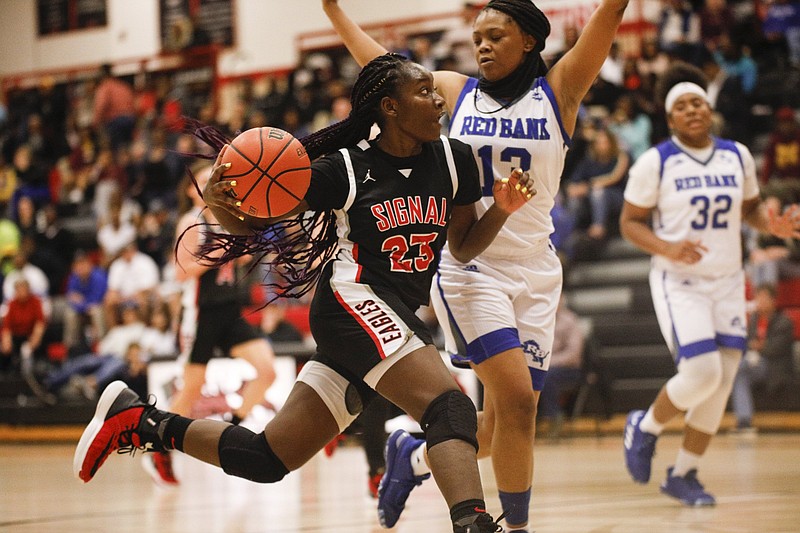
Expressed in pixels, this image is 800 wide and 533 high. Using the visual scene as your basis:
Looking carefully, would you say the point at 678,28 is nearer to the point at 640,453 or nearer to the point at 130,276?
the point at 130,276

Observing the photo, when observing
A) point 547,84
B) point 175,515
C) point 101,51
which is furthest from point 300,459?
point 101,51

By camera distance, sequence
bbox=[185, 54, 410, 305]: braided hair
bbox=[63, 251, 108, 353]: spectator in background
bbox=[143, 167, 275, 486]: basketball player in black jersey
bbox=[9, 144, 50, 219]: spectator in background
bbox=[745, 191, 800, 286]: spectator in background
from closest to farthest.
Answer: bbox=[185, 54, 410, 305]: braided hair
bbox=[143, 167, 275, 486]: basketball player in black jersey
bbox=[745, 191, 800, 286]: spectator in background
bbox=[63, 251, 108, 353]: spectator in background
bbox=[9, 144, 50, 219]: spectator in background

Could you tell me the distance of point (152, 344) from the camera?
527 inches

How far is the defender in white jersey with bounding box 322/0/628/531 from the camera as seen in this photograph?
4.61 m

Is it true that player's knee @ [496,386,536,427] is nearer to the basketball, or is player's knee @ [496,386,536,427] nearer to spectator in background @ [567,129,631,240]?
the basketball

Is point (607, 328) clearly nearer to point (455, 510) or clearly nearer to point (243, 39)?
point (455, 510)

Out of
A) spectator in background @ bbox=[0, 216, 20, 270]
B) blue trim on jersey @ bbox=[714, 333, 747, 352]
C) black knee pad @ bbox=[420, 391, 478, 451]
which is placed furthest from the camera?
spectator in background @ bbox=[0, 216, 20, 270]

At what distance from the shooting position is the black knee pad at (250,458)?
416 centimetres

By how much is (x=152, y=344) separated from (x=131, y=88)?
9.28m

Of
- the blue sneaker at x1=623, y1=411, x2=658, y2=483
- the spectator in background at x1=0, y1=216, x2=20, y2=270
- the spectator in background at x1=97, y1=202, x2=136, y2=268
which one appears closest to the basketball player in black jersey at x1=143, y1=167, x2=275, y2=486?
the blue sneaker at x1=623, y1=411, x2=658, y2=483

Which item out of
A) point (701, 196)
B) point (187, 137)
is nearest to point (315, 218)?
point (701, 196)

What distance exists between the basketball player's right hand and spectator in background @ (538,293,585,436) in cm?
438

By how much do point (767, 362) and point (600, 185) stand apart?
329cm

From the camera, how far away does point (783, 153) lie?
12516mm
